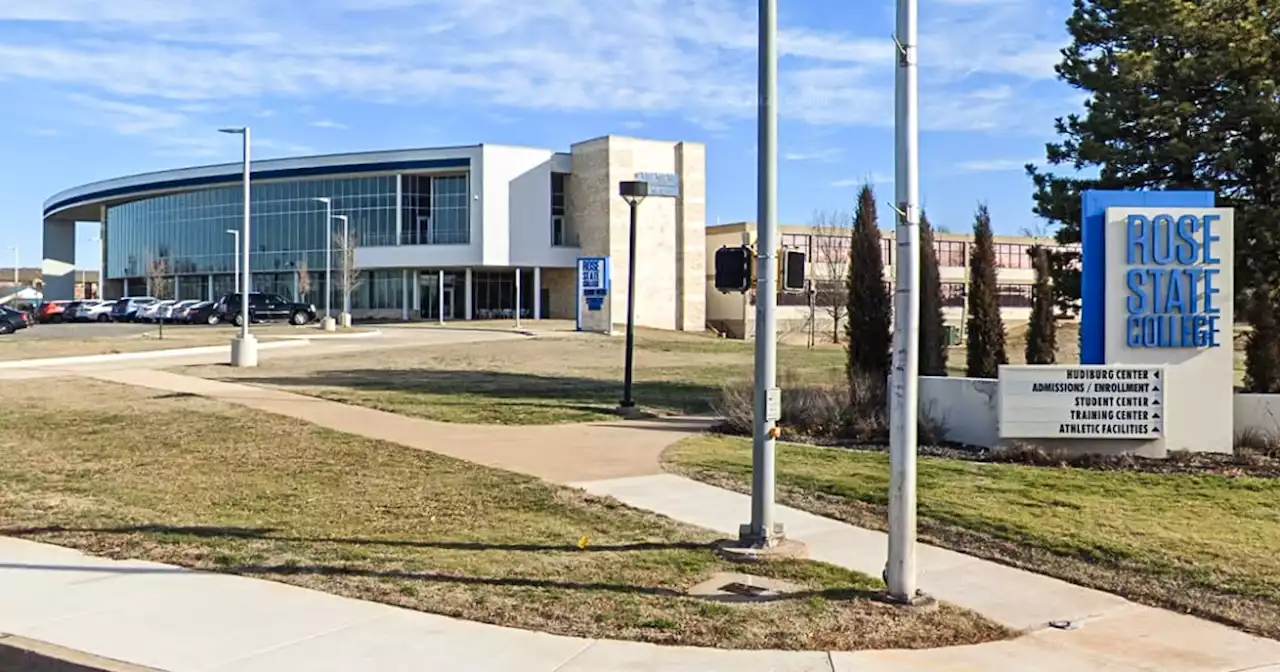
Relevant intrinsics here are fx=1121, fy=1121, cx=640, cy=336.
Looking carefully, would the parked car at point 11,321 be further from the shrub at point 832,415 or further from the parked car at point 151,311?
the shrub at point 832,415

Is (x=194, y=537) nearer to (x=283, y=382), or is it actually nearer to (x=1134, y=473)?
(x=1134, y=473)

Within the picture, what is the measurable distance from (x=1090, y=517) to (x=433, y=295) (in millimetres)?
69844

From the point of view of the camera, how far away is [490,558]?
8508 millimetres

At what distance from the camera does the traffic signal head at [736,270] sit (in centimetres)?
909

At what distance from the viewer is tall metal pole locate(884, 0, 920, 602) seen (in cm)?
740

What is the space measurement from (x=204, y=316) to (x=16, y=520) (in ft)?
193

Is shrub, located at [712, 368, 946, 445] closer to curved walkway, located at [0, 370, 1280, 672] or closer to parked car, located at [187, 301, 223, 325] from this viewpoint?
curved walkway, located at [0, 370, 1280, 672]

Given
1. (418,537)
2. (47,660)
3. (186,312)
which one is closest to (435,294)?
(186,312)

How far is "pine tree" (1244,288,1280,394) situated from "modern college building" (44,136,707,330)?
50.1 m

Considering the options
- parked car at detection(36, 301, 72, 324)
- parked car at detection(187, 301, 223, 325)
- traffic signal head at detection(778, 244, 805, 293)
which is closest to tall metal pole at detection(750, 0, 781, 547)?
traffic signal head at detection(778, 244, 805, 293)

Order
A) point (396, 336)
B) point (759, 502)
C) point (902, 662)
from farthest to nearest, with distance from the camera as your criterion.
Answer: point (396, 336) → point (759, 502) → point (902, 662)

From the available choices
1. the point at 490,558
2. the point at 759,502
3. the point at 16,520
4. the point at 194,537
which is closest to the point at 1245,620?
the point at 759,502

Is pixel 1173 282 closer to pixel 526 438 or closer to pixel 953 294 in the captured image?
pixel 526 438

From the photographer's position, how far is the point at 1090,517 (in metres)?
10.2
